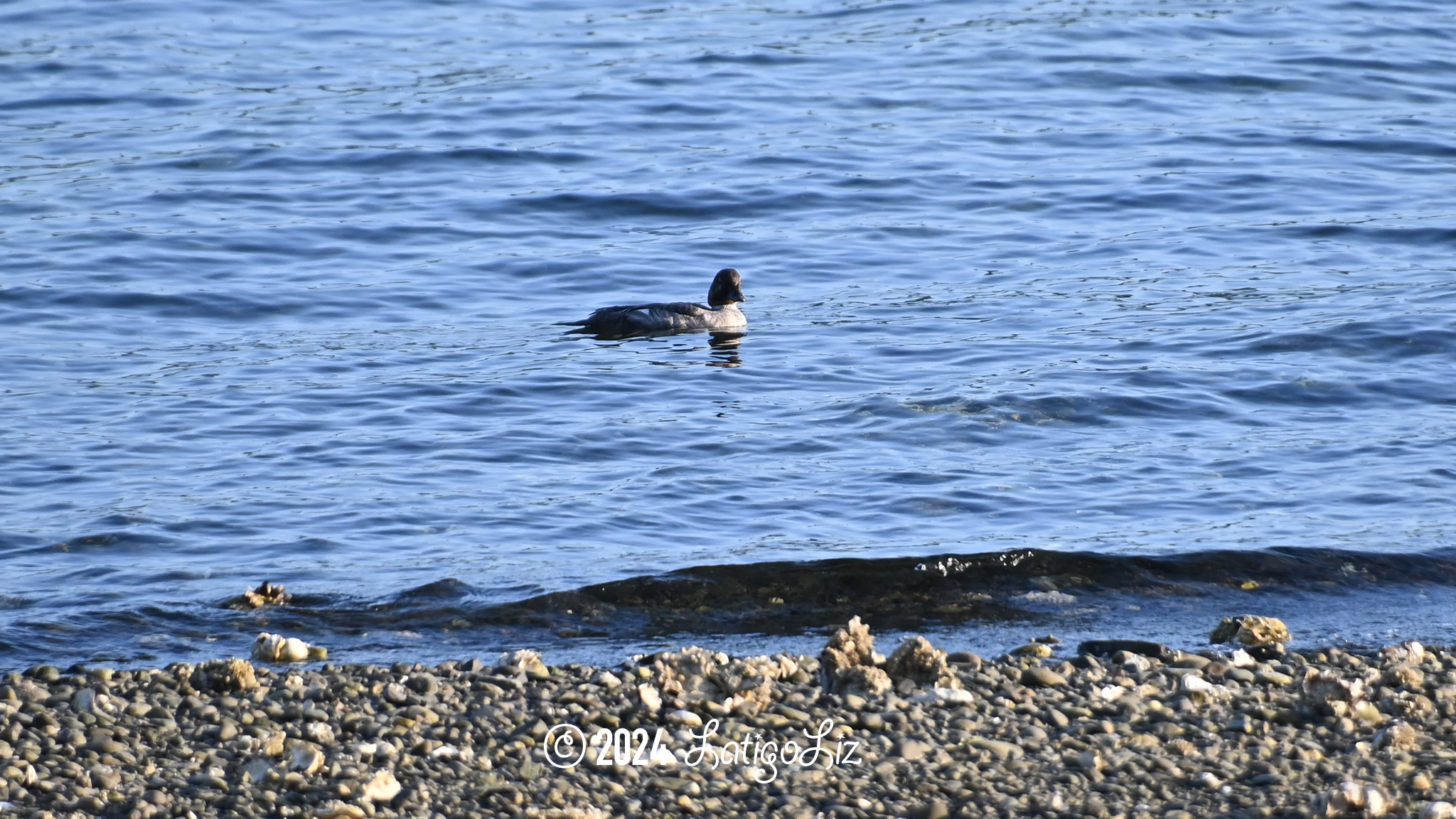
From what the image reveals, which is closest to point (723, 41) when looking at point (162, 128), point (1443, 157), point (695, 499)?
point (162, 128)

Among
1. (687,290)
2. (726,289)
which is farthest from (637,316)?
(687,290)

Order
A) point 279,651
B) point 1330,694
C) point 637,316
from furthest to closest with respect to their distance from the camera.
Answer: point 637,316
point 279,651
point 1330,694

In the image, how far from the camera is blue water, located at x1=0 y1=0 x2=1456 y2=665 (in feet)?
29.8

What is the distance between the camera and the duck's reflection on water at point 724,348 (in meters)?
13.1

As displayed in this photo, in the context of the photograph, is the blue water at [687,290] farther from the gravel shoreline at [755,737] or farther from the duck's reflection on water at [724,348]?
the gravel shoreline at [755,737]

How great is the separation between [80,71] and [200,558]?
14125mm

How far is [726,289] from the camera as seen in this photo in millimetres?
14391

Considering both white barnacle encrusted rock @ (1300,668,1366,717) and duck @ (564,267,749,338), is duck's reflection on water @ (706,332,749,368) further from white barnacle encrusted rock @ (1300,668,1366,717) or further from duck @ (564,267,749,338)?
white barnacle encrusted rock @ (1300,668,1366,717)

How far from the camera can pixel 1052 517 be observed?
9.20 m

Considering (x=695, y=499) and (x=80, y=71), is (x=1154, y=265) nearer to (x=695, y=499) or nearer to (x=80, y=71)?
(x=695, y=499)

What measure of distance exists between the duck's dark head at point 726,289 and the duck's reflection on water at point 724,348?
0.51 meters

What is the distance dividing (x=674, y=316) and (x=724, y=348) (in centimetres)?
74

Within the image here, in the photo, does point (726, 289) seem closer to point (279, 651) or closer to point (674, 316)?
point (674, 316)

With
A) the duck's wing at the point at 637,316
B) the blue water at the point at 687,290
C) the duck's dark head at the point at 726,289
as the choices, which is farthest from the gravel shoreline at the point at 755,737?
the duck's dark head at the point at 726,289
